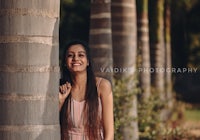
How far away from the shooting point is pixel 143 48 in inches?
598

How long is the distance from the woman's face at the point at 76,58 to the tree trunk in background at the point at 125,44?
222 inches

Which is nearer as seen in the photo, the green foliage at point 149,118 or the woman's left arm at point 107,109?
the woman's left arm at point 107,109

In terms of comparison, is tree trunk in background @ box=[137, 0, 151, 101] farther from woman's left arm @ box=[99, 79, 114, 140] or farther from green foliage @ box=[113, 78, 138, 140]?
woman's left arm @ box=[99, 79, 114, 140]

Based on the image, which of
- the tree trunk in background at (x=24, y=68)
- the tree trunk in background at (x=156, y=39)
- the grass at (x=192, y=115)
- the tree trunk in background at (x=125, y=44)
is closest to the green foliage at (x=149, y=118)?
the tree trunk in background at (x=125, y=44)

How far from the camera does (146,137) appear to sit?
11930 mm

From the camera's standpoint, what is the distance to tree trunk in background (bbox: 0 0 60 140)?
428 cm

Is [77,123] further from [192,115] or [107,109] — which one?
[192,115]

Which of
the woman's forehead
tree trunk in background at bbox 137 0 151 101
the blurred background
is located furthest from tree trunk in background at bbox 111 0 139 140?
the woman's forehead

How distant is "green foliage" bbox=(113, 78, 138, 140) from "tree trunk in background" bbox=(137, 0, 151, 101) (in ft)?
11.0

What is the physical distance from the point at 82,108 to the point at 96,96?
0.52ft

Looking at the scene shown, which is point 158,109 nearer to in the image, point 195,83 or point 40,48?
point 40,48

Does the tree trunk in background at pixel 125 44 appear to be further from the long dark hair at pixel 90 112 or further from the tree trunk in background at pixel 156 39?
the tree trunk in background at pixel 156 39

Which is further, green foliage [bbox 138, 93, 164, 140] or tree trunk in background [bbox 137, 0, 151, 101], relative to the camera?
tree trunk in background [bbox 137, 0, 151, 101]

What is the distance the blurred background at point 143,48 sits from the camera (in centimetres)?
899
